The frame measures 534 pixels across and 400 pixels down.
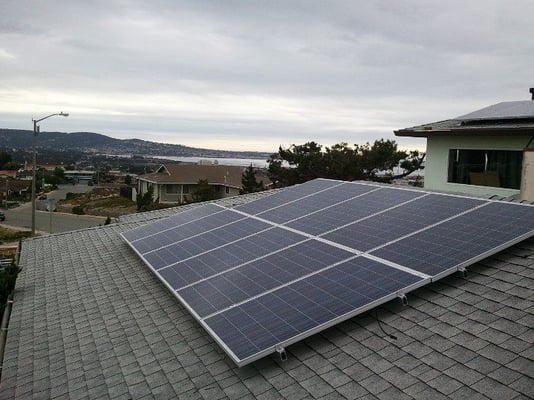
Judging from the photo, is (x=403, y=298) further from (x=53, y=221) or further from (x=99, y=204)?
(x=99, y=204)

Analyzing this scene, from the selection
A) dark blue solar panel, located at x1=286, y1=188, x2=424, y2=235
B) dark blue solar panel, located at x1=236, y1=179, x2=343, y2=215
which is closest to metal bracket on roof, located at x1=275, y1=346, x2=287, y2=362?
dark blue solar panel, located at x1=286, y1=188, x2=424, y2=235

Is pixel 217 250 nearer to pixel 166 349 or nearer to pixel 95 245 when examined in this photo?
pixel 166 349

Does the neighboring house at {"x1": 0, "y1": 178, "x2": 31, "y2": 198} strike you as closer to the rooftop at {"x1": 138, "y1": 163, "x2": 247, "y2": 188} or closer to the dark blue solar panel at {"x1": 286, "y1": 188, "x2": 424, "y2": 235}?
the rooftop at {"x1": 138, "y1": 163, "x2": 247, "y2": 188}

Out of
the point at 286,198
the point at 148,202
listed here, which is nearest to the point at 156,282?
the point at 286,198

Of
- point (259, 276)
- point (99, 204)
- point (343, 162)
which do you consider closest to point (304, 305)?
point (259, 276)

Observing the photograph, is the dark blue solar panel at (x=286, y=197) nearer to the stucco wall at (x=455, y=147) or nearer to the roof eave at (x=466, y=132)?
the roof eave at (x=466, y=132)

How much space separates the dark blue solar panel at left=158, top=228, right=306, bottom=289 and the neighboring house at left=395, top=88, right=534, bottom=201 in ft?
29.2

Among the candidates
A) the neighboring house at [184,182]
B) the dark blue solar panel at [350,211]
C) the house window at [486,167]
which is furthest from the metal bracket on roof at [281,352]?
the neighboring house at [184,182]

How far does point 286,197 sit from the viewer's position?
44.8 feet

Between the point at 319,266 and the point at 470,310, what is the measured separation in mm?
2487

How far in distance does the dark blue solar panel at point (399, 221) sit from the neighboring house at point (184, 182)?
59.8 m

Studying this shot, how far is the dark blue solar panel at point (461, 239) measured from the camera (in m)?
7.41

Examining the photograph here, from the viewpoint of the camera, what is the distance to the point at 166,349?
757 cm

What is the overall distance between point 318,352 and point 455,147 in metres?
13.6
